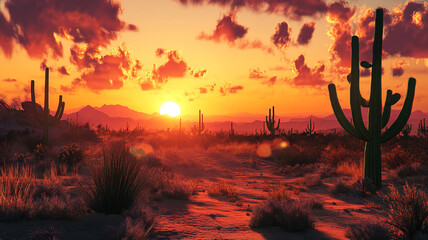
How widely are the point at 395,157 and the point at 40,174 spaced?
16208mm

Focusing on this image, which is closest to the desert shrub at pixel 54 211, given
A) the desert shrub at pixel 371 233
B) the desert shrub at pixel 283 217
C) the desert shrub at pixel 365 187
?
the desert shrub at pixel 283 217

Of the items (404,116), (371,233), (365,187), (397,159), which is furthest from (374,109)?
(371,233)

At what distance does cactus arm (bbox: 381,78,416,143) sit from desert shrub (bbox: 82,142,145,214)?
1005cm

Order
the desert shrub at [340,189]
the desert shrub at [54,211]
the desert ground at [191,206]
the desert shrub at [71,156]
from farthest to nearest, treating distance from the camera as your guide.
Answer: the desert shrub at [71,156] < the desert shrub at [340,189] < the desert shrub at [54,211] < the desert ground at [191,206]

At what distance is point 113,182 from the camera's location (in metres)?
7.43

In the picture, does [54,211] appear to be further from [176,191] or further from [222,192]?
[222,192]

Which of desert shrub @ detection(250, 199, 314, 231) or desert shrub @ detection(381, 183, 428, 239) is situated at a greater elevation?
desert shrub @ detection(381, 183, 428, 239)

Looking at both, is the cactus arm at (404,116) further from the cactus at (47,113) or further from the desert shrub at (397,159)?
the cactus at (47,113)

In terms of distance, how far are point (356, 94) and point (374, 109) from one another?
86cm

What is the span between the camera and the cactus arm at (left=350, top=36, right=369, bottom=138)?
13.2 metres

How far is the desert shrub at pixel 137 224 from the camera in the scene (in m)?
5.78

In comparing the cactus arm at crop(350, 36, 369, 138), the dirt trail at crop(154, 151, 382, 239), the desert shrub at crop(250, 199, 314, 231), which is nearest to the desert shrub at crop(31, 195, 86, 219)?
the dirt trail at crop(154, 151, 382, 239)

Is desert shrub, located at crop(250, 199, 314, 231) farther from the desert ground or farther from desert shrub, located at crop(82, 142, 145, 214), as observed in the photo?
desert shrub, located at crop(82, 142, 145, 214)

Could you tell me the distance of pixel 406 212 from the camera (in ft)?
21.0
